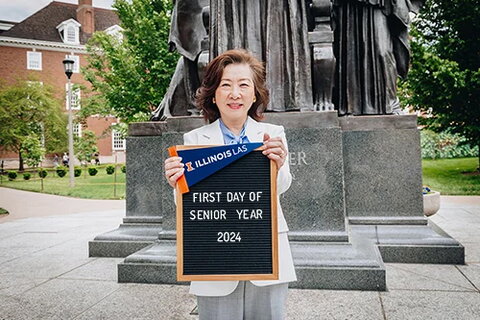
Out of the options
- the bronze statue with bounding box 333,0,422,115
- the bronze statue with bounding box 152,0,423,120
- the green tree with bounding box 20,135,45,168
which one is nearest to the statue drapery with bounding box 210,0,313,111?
the bronze statue with bounding box 152,0,423,120

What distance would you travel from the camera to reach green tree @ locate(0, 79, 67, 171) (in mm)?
38094

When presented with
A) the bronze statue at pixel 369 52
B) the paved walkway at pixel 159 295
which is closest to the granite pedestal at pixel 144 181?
the paved walkway at pixel 159 295

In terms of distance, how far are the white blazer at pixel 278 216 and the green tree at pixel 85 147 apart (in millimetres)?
44116

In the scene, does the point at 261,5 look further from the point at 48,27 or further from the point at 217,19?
the point at 48,27

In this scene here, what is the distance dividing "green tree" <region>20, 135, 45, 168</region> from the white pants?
4013 cm

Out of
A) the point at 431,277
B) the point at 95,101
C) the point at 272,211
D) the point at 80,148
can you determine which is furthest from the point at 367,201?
the point at 80,148

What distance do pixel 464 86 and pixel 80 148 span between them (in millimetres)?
36888

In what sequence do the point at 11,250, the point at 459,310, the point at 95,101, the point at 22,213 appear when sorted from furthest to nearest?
the point at 95,101, the point at 22,213, the point at 11,250, the point at 459,310

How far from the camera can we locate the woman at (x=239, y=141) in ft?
6.45

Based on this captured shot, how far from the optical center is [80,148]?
142ft

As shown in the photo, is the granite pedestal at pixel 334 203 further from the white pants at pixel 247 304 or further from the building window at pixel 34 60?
the building window at pixel 34 60

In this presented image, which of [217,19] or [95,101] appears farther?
[95,101]

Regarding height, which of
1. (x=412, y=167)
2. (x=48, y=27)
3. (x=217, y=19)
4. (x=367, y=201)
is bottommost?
(x=367, y=201)

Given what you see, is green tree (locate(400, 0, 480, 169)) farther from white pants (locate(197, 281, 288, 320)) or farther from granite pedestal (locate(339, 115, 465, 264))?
white pants (locate(197, 281, 288, 320))
